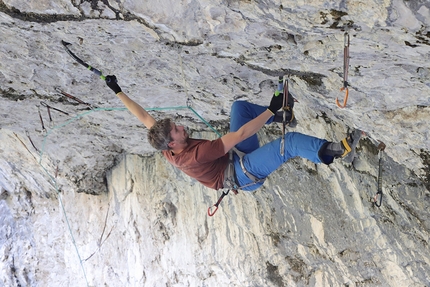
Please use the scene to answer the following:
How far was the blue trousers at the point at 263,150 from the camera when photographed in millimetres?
3987

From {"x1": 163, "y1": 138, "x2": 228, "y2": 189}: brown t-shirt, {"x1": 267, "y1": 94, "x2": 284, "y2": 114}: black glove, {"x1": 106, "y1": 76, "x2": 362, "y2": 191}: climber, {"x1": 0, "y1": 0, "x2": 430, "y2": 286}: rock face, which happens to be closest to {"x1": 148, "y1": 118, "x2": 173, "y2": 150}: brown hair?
{"x1": 106, "y1": 76, "x2": 362, "y2": 191}: climber

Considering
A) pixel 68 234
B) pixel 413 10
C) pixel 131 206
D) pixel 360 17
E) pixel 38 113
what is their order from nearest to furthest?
1. pixel 413 10
2. pixel 360 17
3. pixel 38 113
4. pixel 131 206
5. pixel 68 234

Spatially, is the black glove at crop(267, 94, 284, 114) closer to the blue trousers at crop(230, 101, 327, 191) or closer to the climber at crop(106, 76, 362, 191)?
the climber at crop(106, 76, 362, 191)

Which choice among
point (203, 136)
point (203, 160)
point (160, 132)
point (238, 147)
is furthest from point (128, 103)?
point (203, 136)

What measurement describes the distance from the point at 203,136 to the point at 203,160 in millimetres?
2603

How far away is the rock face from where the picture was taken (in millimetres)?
3719

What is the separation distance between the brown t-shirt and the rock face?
2.79 feet

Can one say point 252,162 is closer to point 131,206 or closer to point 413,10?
point 413,10

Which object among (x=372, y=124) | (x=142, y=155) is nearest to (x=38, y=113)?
(x=142, y=155)

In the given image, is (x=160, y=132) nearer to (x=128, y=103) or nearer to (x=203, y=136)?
(x=128, y=103)

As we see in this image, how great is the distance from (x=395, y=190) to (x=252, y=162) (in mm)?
1716

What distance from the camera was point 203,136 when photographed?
6.80 metres

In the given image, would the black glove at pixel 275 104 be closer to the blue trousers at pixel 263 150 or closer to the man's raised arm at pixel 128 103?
the blue trousers at pixel 263 150

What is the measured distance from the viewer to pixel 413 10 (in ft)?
9.61
